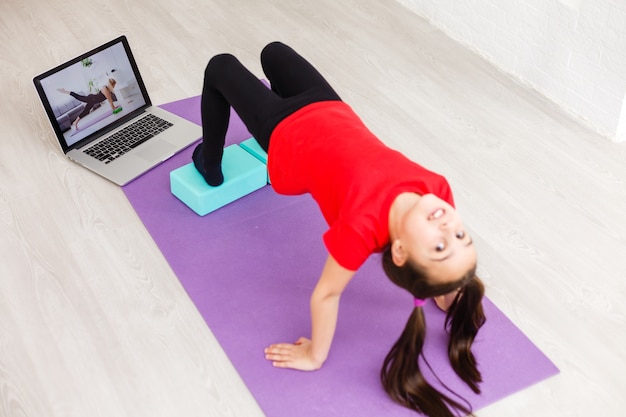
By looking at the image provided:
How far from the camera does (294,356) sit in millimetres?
1869

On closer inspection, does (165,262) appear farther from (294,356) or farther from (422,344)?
(422,344)

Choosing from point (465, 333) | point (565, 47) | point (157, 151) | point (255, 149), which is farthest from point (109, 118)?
point (565, 47)

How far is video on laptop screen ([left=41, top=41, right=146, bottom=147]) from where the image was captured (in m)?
2.42

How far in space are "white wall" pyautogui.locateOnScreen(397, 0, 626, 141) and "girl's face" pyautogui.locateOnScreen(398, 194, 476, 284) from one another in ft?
4.26

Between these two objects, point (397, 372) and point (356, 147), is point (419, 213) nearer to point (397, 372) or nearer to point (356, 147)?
point (356, 147)

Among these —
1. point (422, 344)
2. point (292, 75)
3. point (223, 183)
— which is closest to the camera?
point (422, 344)

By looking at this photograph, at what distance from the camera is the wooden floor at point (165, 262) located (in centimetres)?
184

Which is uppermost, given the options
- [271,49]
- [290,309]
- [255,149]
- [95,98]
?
[271,49]

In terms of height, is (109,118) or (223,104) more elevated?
(223,104)

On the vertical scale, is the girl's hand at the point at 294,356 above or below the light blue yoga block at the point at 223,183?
below

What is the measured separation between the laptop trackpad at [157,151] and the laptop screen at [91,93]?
0.15 metres

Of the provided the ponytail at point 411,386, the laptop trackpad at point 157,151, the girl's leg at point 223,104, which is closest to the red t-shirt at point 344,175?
the girl's leg at point 223,104

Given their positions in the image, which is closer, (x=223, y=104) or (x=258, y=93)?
(x=258, y=93)

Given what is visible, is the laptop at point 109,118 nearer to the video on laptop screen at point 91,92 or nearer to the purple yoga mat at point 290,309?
the video on laptop screen at point 91,92
